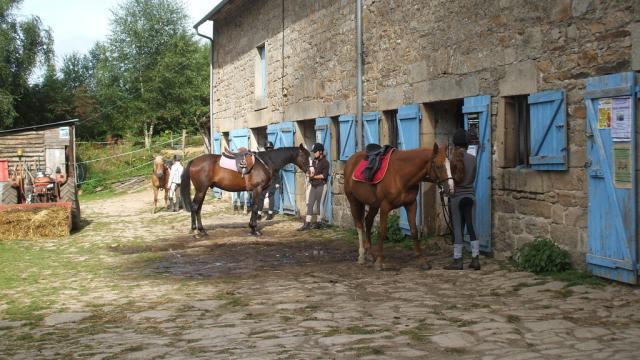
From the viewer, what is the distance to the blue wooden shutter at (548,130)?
7.55 m

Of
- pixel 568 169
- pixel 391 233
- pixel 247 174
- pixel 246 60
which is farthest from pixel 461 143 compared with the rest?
pixel 246 60

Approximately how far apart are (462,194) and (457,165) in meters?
0.36

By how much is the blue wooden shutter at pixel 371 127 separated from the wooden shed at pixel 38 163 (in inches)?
256

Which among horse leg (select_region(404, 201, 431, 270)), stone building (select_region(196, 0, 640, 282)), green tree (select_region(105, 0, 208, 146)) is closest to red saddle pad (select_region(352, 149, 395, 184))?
horse leg (select_region(404, 201, 431, 270))

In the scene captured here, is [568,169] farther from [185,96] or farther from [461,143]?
[185,96]

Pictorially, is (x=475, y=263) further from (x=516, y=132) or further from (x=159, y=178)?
(x=159, y=178)

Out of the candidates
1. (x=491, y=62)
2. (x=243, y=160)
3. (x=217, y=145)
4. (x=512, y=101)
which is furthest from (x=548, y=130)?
(x=217, y=145)

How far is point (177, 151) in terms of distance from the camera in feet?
104

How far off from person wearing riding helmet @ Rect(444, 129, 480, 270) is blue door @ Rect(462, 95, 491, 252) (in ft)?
1.89

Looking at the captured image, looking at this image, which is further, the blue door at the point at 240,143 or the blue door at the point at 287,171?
the blue door at the point at 240,143

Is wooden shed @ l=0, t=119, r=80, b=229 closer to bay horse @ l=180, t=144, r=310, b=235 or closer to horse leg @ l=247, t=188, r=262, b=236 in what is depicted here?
bay horse @ l=180, t=144, r=310, b=235

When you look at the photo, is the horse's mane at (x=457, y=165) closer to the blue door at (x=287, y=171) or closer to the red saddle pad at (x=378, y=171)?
the red saddle pad at (x=378, y=171)

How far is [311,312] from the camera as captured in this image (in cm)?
621

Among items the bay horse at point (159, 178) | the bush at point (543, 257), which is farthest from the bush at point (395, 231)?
the bay horse at point (159, 178)
